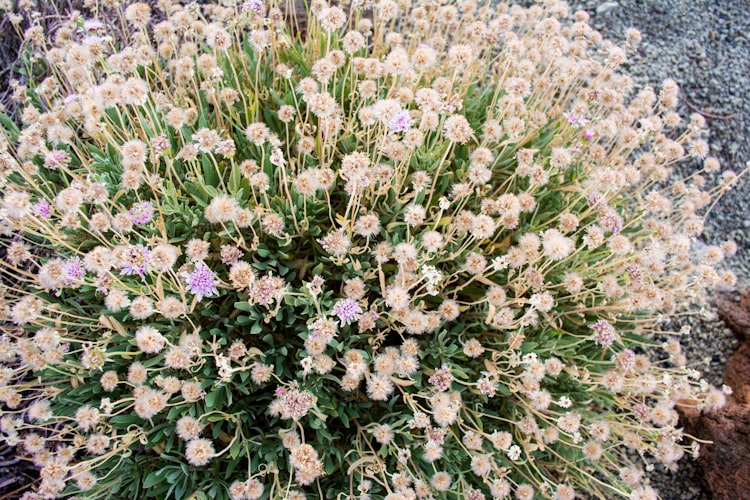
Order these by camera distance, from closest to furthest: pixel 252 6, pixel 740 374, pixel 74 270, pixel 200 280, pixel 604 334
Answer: pixel 200 280, pixel 74 270, pixel 604 334, pixel 252 6, pixel 740 374

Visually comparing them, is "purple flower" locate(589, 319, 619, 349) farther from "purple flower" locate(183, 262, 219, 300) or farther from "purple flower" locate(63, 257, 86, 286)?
"purple flower" locate(63, 257, 86, 286)

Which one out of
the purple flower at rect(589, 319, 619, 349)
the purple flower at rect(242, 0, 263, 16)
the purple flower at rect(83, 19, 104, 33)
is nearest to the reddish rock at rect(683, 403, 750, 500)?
the purple flower at rect(589, 319, 619, 349)

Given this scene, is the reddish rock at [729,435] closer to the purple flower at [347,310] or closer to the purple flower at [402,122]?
the purple flower at [347,310]

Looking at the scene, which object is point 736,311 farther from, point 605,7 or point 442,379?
point 605,7

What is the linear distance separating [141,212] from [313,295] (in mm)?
1104

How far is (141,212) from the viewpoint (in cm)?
294

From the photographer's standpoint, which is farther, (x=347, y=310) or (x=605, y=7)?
(x=605, y=7)

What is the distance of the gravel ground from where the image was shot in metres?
5.27

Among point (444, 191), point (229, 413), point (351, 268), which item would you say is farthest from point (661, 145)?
point (229, 413)

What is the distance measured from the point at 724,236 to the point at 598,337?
2897mm

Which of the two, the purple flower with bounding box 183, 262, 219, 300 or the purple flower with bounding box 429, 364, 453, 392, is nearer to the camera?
the purple flower with bounding box 183, 262, 219, 300

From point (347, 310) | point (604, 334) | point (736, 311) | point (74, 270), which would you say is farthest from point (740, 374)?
point (74, 270)

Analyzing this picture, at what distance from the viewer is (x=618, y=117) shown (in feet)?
13.6

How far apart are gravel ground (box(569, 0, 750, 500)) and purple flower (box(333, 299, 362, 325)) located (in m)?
3.32
